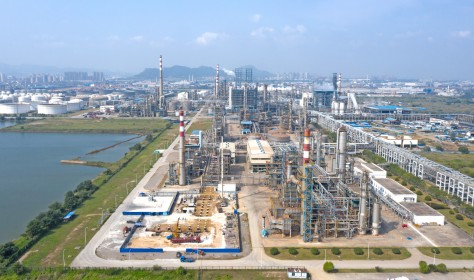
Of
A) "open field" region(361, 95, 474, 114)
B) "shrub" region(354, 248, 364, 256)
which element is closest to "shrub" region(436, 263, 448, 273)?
"shrub" region(354, 248, 364, 256)

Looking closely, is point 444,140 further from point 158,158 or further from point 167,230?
point 167,230

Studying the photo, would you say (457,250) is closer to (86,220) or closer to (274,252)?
(274,252)

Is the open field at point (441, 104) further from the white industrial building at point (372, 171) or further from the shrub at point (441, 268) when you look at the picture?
the shrub at point (441, 268)

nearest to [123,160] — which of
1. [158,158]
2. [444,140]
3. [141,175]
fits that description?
[158,158]

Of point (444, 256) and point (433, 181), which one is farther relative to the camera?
point (433, 181)

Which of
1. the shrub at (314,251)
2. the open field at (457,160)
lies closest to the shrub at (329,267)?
the shrub at (314,251)

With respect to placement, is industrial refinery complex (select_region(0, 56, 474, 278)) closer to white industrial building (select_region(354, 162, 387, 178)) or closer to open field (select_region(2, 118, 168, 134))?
white industrial building (select_region(354, 162, 387, 178))
